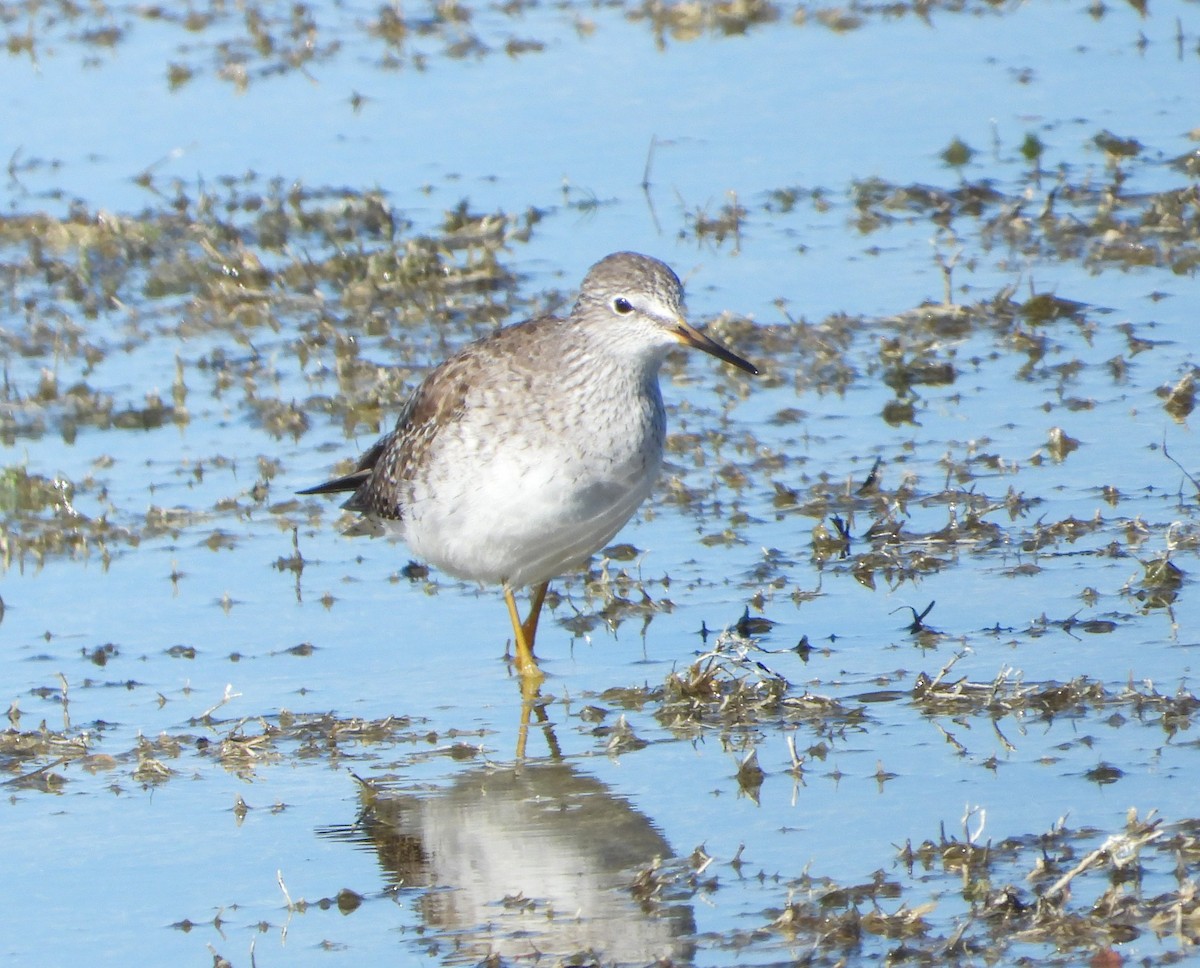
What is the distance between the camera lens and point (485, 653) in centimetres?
822

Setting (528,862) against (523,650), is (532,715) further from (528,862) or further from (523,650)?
(528,862)

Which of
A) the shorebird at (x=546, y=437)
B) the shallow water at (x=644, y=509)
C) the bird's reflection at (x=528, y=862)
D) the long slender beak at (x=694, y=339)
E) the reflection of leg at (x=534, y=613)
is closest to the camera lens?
the bird's reflection at (x=528, y=862)

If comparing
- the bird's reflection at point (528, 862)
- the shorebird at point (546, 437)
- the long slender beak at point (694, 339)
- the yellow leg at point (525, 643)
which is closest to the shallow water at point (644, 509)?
the bird's reflection at point (528, 862)

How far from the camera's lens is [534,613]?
8.24m

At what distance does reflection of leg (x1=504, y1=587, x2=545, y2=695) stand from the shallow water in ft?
0.42

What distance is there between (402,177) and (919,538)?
21.3ft

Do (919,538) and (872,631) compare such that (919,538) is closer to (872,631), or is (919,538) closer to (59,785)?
(872,631)

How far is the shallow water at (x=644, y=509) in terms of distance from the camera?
607 centimetres

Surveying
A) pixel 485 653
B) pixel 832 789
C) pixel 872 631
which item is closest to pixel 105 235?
pixel 485 653

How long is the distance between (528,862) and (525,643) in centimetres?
176

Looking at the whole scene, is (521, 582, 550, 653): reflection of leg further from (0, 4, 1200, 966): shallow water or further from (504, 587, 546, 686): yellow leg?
(0, 4, 1200, 966): shallow water

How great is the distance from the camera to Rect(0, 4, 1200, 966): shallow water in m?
6.07

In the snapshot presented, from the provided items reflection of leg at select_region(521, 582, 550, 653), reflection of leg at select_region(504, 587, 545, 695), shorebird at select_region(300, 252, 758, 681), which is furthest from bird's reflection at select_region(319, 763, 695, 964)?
reflection of leg at select_region(521, 582, 550, 653)

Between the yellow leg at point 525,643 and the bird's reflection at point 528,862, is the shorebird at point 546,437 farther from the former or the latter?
the bird's reflection at point 528,862
